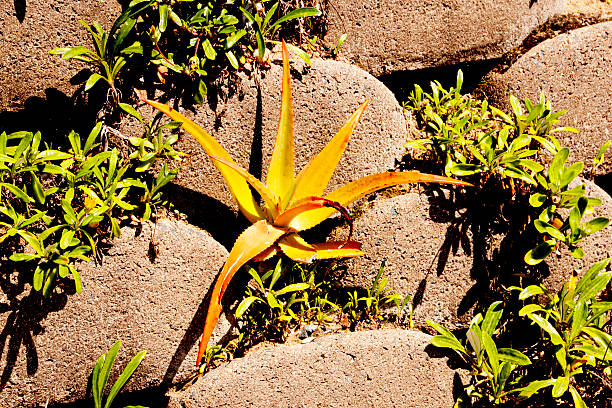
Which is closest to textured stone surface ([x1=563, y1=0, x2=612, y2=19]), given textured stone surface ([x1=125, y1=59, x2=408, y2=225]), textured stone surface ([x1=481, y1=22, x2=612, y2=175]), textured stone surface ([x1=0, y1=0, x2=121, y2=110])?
textured stone surface ([x1=481, y1=22, x2=612, y2=175])

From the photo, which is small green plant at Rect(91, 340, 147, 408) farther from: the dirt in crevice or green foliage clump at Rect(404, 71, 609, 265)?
the dirt in crevice

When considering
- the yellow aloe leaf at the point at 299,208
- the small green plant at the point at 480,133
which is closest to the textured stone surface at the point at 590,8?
the small green plant at the point at 480,133

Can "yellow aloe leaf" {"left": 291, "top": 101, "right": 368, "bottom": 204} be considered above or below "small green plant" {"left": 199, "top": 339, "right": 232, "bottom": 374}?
above

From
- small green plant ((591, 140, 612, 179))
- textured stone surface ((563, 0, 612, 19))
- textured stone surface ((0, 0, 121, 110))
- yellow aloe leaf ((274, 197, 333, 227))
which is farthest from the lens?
textured stone surface ((563, 0, 612, 19))

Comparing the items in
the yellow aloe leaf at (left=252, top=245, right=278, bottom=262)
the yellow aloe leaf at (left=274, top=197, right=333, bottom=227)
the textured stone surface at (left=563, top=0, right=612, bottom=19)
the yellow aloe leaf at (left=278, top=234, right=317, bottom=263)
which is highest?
the textured stone surface at (left=563, top=0, right=612, bottom=19)

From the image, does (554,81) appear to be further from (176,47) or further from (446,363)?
(176,47)

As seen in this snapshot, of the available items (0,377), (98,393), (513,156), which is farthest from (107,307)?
(513,156)

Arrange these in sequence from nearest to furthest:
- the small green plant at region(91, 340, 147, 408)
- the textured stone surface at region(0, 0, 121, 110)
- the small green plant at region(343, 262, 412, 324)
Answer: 1. the small green plant at region(91, 340, 147, 408)
2. the textured stone surface at region(0, 0, 121, 110)
3. the small green plant at region(343, 262, 412, 324)
